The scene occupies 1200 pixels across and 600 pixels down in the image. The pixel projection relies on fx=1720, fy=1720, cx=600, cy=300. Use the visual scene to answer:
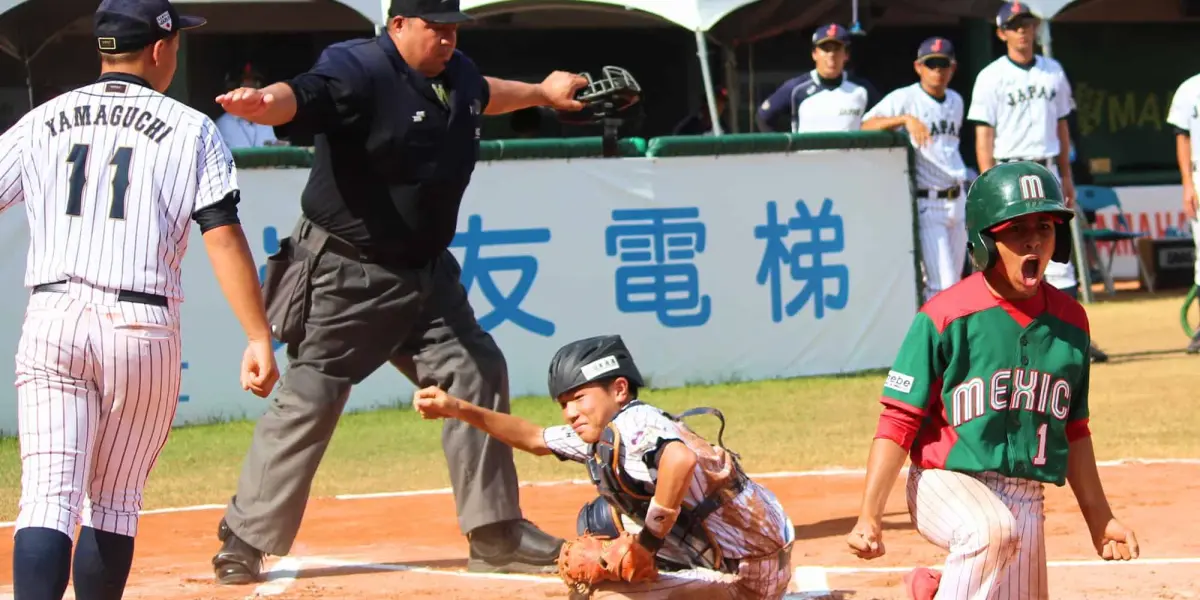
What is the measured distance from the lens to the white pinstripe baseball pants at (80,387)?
4535 mm

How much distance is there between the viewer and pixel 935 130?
12203 millimetres

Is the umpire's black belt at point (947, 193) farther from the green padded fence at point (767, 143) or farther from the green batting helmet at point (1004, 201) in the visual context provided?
the green batting helmet at point (1004, 201)

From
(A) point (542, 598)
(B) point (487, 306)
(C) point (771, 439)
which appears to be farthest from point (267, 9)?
(A) point (542, 598)

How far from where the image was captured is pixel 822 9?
1764 cm

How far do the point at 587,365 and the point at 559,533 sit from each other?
2.42 metres

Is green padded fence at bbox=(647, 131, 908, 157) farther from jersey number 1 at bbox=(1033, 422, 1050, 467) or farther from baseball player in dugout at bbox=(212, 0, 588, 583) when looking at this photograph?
jersey number 1 at bbox=(1033, 422, 1050, 467)

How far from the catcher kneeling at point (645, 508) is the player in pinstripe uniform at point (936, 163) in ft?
23.5

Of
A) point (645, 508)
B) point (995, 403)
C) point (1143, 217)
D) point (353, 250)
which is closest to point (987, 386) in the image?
point (995, 403)

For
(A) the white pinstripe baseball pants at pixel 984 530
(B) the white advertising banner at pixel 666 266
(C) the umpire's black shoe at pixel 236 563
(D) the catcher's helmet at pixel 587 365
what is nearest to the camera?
(A) the white pinstripe baseball pants at pixel 984 530

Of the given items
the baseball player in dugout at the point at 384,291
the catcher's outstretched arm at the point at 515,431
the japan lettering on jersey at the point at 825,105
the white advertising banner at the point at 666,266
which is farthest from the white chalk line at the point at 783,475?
the japan lettering on jersey at the point at 825,105

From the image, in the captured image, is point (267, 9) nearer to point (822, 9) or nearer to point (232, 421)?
point (822, 9)

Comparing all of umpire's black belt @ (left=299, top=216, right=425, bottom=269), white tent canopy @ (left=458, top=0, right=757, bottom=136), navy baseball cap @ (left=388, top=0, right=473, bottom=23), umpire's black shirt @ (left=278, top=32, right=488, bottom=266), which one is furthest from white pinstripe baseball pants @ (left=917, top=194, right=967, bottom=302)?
navy baseball cap @ (left=388, top=0, right=473, bottom=23)

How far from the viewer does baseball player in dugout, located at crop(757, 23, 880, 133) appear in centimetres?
1267

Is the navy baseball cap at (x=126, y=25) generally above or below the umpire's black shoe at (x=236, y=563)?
above
